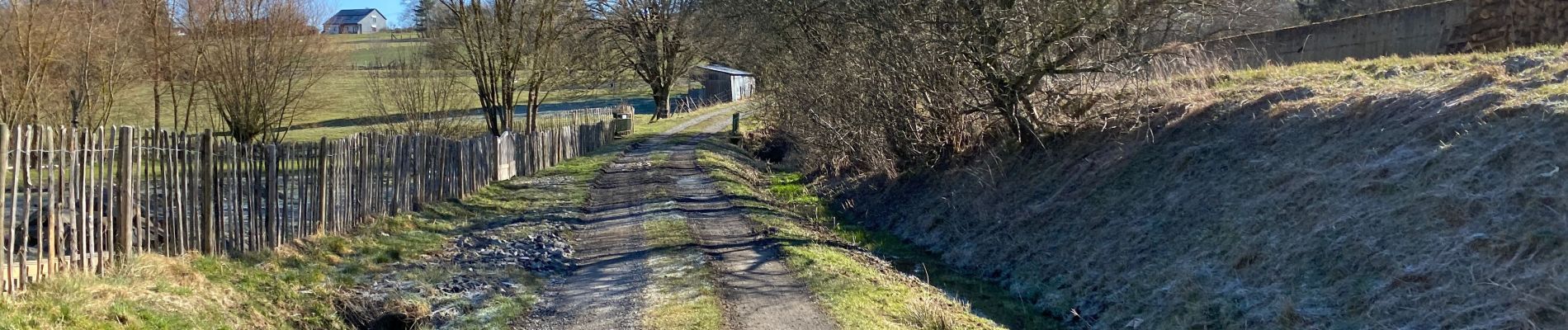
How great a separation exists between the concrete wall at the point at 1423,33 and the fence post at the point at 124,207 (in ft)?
40.8

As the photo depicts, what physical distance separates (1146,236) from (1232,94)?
12.8 ft

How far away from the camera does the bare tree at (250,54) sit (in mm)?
22438

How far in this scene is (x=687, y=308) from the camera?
27.4ft

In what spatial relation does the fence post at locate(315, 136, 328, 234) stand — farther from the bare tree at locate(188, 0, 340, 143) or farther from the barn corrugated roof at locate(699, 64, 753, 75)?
the barn corrugated roof at locate(699, 64, 753, 75)

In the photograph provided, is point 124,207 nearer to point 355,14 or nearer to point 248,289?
point 248,289

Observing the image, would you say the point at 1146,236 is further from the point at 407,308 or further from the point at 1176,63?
the point at 1176,63

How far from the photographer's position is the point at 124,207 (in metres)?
7.82

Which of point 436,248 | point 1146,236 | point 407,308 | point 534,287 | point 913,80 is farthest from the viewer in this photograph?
point 913,80

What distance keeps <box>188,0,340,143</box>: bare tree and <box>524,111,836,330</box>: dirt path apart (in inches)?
361

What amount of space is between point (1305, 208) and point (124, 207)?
29.1 ft

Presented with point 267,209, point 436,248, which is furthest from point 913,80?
point 267,209

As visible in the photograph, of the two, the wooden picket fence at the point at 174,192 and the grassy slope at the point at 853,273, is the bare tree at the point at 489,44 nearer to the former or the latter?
the grassy slope at the point at 853,273

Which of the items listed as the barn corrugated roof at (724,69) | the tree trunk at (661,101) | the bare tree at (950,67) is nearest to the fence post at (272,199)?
the bare tree at (950,67)

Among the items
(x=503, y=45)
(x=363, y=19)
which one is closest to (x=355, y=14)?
(x=363, y=19)
